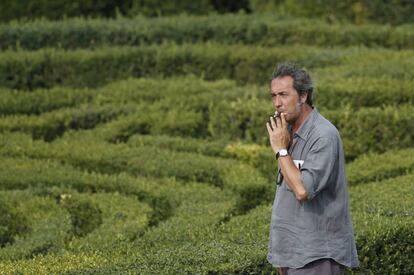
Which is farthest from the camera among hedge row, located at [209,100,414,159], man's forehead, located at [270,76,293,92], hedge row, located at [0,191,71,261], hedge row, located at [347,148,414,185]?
hedge row, located at [209,100,414,159]

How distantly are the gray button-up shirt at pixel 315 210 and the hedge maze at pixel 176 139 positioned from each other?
1260 mm

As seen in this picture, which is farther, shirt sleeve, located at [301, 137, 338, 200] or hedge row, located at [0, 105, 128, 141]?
hedge row, located at [0, 105, 128, 141]

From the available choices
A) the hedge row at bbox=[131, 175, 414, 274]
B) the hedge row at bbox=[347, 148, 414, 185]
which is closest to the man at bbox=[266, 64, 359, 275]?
the hedge row at bbox=[131, 175, 414, 274]

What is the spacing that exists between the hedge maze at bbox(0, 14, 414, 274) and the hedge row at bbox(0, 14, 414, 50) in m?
0.02

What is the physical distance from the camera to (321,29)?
17891 millimetres

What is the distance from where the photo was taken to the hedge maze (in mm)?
8523

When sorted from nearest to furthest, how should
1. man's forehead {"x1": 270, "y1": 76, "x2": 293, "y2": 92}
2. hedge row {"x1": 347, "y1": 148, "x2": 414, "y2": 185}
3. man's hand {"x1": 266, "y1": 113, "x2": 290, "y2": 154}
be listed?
man's hand {"x1": 266, "y1": 113, "x2": 290, "y2": 154}, man's forehead {"x1": 270, "y1": 76, "x2": 293, "y2": 92}, hedge row {"x1": 347, "y1": 148, "x2": 414, "y2": 185}

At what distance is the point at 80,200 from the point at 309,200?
4.46 m

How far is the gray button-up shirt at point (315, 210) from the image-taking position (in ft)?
20.5

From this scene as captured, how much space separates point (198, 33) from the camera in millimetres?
18312

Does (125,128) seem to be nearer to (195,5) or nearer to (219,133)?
(219,133)

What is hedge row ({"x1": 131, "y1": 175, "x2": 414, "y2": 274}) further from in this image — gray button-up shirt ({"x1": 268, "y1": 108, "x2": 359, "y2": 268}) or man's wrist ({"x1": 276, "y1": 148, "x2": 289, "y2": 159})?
man's wrist ({"x1": 276, "y1": 148, "x2": 289, "y2": 159})

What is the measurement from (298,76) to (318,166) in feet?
1.81

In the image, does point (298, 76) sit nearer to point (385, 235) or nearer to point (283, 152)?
point (283, 152)
